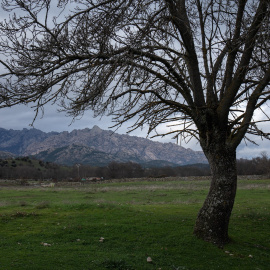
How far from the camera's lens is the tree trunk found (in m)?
8.48

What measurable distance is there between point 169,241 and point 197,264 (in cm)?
162

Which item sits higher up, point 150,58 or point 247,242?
point 150,58

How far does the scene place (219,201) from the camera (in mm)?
8461

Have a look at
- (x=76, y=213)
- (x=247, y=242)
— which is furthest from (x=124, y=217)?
(x=247, y=242)

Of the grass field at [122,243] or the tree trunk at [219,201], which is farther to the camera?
the tree trunk at [219,201]

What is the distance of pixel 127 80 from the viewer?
288 inches

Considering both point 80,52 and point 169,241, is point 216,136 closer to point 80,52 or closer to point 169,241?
point 169,241

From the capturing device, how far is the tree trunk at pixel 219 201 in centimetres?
848

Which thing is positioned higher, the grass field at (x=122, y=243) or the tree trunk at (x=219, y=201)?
the tree trunk at (x=219, y=201)

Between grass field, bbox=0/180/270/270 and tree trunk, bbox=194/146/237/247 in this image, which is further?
tree trunk, bbox=194/146/237/247

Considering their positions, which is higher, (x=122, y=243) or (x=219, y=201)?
(x=219, y=201)

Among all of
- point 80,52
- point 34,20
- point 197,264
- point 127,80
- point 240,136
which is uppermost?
point 34,20

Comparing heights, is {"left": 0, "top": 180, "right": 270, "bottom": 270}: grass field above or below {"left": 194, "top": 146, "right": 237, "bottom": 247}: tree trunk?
below

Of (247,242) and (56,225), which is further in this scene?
(56,225)
